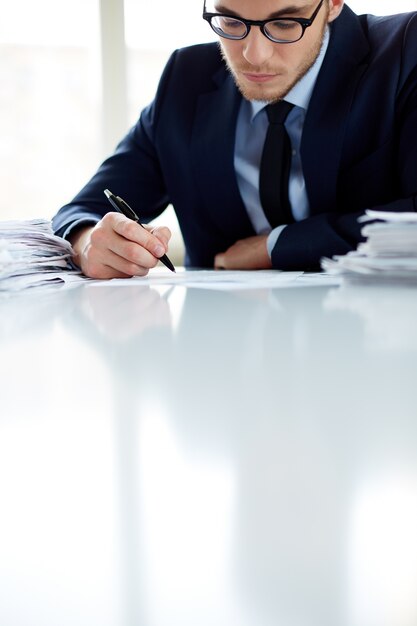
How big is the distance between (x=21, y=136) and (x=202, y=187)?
98.4 inches

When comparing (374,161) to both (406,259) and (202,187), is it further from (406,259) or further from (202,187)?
(406,259)

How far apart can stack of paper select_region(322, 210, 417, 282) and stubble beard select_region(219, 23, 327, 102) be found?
0.75m

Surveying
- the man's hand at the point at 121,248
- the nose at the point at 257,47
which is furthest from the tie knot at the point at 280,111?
the man's hand at the point at 121,248

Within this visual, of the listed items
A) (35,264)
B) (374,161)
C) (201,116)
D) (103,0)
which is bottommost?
(35,264)

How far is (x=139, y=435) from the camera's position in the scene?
0.34 metres

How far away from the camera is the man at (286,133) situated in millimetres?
1635

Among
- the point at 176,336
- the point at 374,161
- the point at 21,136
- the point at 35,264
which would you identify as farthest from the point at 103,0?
the point at 176,336

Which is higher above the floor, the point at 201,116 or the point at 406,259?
the point at 201,116

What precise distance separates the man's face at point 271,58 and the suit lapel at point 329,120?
0.06m

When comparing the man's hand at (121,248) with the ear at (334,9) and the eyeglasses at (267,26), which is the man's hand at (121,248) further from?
the ear at (334,9)

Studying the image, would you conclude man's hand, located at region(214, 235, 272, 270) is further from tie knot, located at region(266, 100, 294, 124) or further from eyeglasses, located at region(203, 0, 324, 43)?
eyeglasses, located at region(203, 0, 324, 43)

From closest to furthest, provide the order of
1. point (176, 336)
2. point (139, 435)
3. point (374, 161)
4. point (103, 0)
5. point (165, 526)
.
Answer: point (165, 526) → point (139, 435) → point (176, 336) → point (374, 161) → point (103, 0)

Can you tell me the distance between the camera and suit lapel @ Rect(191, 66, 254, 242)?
1825 millimetres

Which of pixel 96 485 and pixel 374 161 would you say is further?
pixel 374 161
